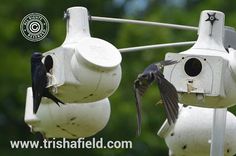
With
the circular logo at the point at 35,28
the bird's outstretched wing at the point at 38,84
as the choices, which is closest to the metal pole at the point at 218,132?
the bird's outstretched wing at the point at 38,84

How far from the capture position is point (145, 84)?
5.70 m

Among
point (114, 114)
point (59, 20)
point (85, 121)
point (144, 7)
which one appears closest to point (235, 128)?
point (85, 121)

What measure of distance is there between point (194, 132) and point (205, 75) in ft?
1.83

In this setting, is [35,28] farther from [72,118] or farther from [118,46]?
[118,46]

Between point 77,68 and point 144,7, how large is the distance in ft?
27.0

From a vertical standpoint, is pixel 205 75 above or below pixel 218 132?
above

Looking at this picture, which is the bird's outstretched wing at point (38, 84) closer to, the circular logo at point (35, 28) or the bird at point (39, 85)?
the bird at point (39, 85)

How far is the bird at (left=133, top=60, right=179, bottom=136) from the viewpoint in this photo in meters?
5.52

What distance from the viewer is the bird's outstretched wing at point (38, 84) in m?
5.81

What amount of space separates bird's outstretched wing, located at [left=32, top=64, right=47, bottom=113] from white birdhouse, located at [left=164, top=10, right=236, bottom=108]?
42cm

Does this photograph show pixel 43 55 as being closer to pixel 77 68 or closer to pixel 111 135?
pixel 77 68

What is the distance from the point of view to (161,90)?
5.55 m

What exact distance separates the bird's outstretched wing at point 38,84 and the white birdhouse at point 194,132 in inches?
26.2

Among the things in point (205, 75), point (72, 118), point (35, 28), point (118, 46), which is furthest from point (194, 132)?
point (118, 46)
